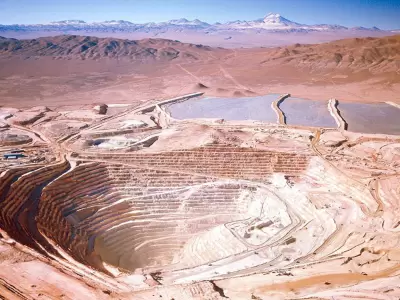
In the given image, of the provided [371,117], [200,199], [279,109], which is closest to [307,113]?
[279,109]

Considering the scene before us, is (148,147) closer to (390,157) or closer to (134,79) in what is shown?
(390,157)

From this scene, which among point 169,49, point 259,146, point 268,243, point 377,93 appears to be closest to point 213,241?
point 268,243

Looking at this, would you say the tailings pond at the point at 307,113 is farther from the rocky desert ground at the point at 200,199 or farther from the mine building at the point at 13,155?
the mine building at the point at 13,155

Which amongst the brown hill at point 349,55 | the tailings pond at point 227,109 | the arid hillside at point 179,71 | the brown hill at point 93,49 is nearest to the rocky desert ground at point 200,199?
the tailings pond at point 227,109

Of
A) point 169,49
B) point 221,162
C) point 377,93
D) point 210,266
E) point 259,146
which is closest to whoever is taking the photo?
point 210,266

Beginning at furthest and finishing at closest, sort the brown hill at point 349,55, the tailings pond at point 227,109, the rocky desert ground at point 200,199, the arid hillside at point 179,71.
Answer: the brown hill at point 349,55
the arid hillside at point 179,71
the tailings pond at point 227,109
the rocky desert ground at point 200,199

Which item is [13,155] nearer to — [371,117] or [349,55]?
[371,117]
